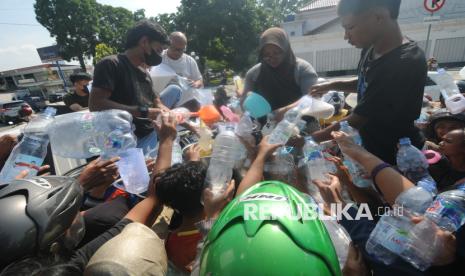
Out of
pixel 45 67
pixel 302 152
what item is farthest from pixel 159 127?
pixel 45 67

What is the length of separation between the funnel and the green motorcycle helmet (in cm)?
174

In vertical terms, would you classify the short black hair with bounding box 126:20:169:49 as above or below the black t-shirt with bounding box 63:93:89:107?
above

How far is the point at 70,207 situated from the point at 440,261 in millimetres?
1846

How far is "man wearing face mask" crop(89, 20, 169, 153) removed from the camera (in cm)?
260

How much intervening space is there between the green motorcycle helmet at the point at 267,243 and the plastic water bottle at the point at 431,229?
453 mm

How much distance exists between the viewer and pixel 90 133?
2.61 meters

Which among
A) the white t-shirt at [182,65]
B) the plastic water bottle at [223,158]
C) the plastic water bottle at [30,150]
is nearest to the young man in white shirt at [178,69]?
the white t-shirt at [182,65]

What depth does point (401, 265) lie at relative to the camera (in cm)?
127

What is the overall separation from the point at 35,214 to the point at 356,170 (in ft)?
6.75

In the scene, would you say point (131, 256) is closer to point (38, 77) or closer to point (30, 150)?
point (30, 150)

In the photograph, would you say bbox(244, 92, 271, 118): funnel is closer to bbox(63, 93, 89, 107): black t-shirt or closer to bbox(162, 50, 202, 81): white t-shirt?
bbox(162, 50, 202, 81): white t-shirt

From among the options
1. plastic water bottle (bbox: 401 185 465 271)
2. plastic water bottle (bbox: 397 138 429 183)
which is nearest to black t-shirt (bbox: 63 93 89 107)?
plastic water bottle (bbox: 397 138 429 183)

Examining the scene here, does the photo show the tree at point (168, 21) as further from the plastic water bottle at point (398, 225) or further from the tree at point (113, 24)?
the plastic water bottle at point (398, 225)

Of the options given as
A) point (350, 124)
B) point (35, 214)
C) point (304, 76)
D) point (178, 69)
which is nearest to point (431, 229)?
point (350, 124)
